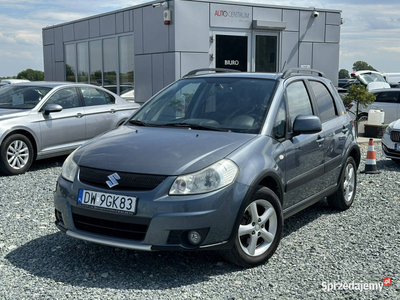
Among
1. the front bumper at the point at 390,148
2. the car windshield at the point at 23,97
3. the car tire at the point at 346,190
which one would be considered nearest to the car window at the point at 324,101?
the car tire at the point at 346,190

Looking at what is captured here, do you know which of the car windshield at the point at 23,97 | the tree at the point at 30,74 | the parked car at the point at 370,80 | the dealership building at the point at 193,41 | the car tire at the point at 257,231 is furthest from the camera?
the tree at the point at 30,74

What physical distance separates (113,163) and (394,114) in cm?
1302

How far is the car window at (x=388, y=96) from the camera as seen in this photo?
50.1ft

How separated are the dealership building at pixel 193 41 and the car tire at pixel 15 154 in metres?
5.77

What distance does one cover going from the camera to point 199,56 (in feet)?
45.0

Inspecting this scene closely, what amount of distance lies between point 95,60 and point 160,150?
13815mm

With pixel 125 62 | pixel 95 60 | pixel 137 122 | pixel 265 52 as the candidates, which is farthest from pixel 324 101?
pixel 95 60

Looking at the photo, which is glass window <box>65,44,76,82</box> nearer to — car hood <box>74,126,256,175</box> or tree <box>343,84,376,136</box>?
tree <box>343,84,376,136</box>

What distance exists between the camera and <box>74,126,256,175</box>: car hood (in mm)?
3875

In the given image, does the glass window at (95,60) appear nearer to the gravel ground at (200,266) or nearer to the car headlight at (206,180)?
the gravel ground at (200,266)

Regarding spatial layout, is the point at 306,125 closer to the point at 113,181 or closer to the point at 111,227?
the point at 113,181

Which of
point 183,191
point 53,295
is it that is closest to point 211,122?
point 183,191

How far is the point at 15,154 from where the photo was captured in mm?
8328

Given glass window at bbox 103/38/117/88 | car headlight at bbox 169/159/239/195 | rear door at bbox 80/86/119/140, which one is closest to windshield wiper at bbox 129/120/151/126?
car headlight at bbox 169/159/239/195
